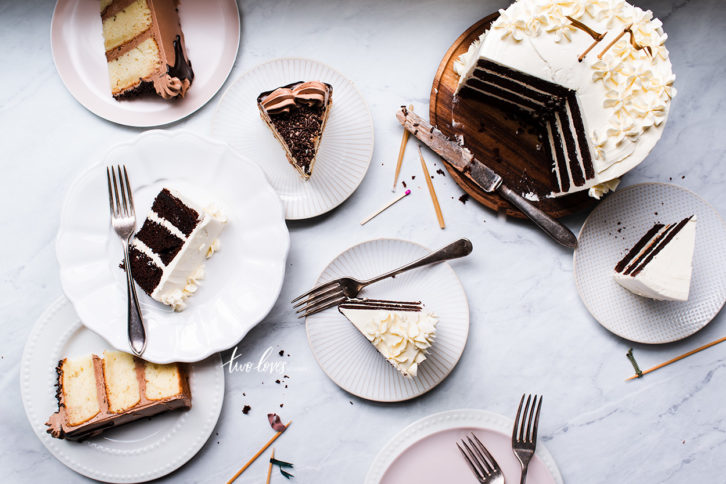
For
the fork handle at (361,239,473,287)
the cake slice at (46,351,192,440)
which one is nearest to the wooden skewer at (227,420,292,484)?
the cake slice at (46,351,192,440)

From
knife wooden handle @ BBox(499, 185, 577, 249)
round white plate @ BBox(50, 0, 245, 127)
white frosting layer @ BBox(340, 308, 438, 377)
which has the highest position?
round white plate @ BBox(50, 0, 245, 127)

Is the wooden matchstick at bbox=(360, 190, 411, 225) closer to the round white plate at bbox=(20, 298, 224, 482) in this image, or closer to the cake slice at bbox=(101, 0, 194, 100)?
the round white plate at bbox=(20, 298, 224, 482)

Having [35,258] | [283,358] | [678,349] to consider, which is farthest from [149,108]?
[678,349]

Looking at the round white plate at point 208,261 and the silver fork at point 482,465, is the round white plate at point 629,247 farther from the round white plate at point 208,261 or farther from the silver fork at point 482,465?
the round white plate at point 208,261

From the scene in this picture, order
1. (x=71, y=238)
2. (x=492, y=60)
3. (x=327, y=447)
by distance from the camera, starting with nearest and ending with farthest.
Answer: (x=492, y=60) → (x=71, y=238) → (x=327, y=447)

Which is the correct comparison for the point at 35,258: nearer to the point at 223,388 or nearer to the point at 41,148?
the point at 41,148

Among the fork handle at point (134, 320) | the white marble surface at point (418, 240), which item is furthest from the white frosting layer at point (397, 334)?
the fork handle at point (134, 320)
